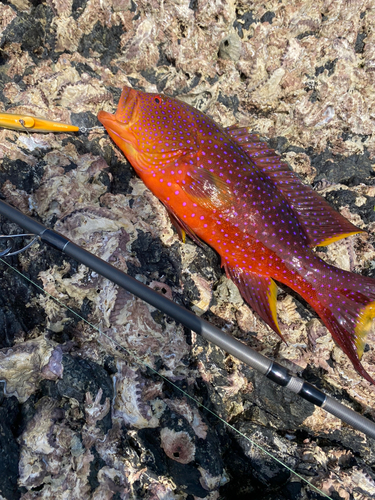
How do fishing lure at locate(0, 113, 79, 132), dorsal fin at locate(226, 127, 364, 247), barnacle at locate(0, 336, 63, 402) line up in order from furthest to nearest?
dorsal fin at locate(226, 127, 364, 247) < fishing lure at locate(0, 113, 79, 132) < barnacle at locate(0, 336, 63, 402)

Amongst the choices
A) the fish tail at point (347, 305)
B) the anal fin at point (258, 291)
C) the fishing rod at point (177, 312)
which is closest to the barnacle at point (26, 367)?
the fishing rod at point (177, 312)

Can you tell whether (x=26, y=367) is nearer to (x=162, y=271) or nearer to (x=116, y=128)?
(x=162, y=271)

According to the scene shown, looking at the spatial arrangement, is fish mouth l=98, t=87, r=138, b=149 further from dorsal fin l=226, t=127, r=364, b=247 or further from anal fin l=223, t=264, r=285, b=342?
anal fin l=223, t=264, r=285, b=342

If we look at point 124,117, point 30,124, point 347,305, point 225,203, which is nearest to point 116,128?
point 124,117

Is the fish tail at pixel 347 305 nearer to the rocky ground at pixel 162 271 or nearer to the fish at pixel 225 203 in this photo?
the fish at pixel 225 203

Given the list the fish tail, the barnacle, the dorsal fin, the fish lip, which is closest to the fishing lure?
the fish lip
